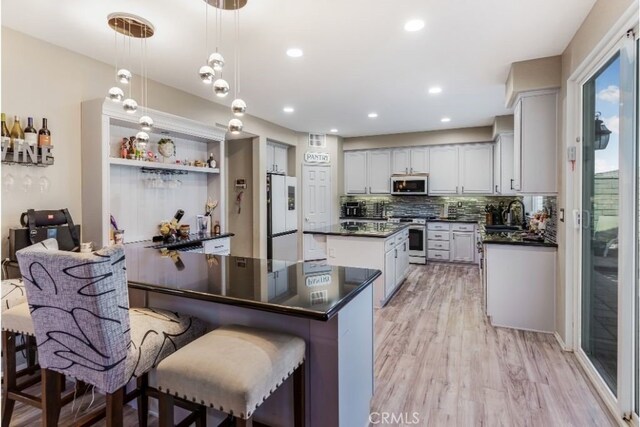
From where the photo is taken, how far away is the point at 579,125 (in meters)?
2.85

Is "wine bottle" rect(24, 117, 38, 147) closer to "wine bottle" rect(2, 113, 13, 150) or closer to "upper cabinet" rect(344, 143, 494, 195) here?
"wine bottle" rect(2, 113, 13, 150)

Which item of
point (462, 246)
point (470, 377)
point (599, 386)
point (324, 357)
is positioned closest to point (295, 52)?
point (324, 357)

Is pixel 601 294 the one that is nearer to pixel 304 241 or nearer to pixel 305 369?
pixel 305 369

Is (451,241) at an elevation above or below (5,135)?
below

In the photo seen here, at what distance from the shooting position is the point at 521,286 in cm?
348

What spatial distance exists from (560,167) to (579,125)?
0.46 metres

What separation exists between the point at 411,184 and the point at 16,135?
6087 millimetres

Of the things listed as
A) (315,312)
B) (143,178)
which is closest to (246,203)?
(143,178)

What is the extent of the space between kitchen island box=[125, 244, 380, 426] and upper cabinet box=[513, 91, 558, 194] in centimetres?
228

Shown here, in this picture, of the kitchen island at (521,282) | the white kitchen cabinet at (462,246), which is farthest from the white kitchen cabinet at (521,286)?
the white kitchen cabinet at (462,246)

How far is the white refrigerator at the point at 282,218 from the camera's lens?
6.07m

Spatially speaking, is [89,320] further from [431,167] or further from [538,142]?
[431,167]

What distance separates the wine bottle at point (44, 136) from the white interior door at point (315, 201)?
15.1 feet

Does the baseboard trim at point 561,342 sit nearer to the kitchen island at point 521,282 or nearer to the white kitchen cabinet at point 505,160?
the kitchen island at point 521,282
